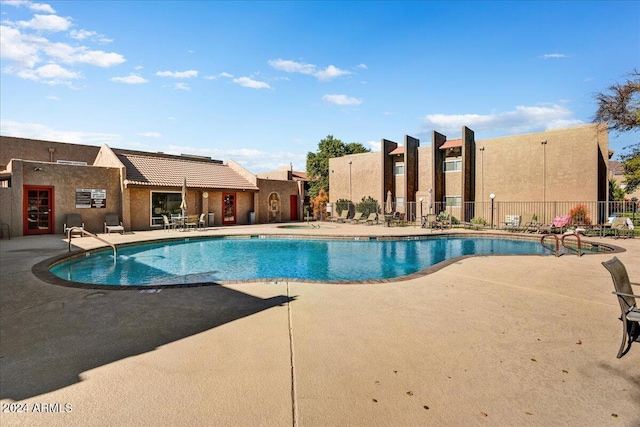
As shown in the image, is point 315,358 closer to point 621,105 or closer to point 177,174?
point 177,174

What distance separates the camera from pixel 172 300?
5.39 metres

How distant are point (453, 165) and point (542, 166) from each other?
5843 mm

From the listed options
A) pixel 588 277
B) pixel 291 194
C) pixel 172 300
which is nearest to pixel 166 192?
pixel 291 194

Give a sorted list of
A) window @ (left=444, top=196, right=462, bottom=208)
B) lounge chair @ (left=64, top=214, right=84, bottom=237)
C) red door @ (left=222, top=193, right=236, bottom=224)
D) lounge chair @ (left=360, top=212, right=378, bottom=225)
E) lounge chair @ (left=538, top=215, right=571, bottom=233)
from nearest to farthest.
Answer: lounge chair @ (left=64, top=214, right=84, bottom=237) < lounge chair @ (left=538, top=215, right=571, bottom=233) < red door @ (left=222, top=193, right=236, bottom=224) < window @ (left=444, top=196, right=462, bottom=208) < lounge chair @ (left=360, top=212, right=378, bottom=225)

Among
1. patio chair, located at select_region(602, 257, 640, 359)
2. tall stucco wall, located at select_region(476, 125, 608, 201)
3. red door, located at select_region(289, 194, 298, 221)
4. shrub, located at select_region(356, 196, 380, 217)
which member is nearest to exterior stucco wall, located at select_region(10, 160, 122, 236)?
red door, located at select_region(289, 194, 298, 221)

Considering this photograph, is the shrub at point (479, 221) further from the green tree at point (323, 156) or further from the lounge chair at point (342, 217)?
the green tree at point (323, 156)

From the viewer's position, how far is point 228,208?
77.3ft

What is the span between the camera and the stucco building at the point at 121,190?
52.1 feet

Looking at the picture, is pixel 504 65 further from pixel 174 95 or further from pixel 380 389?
pixel 380 389

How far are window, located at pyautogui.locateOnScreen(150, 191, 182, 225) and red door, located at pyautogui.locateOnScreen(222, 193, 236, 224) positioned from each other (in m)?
3.05

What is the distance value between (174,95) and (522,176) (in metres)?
21.6

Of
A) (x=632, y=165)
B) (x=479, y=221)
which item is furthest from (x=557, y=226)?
(x=632, y=165)

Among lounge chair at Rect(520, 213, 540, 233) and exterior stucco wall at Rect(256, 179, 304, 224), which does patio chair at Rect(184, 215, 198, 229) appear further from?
lounge chair at Rect(520, 213, 540, 233)

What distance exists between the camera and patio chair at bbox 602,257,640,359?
3.35 meters
